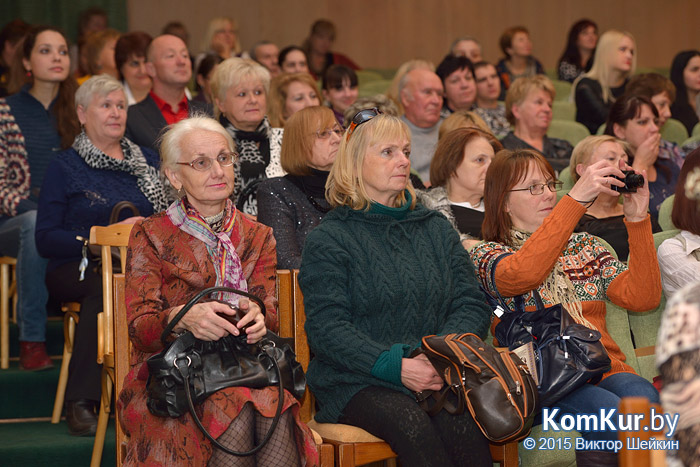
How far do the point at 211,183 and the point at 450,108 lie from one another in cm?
311

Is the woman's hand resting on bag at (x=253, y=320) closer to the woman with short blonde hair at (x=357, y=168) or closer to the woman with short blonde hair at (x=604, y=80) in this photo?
the woman with short blonde hair at (x=357, y=168)

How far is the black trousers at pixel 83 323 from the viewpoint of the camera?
3154 millimetres

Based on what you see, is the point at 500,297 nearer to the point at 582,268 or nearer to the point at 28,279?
the point at 582,268

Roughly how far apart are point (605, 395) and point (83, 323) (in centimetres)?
191

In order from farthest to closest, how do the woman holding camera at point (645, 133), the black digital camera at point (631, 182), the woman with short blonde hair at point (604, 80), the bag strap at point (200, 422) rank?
1. the woman with short blonde hair at point (604, 80)
2. the woman holding camera at point (645, 133)
3. the black digital camera at point (631, 182)
4. the bag strap at point (200, 422)

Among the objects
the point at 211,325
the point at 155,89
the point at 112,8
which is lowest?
the point at 211,325

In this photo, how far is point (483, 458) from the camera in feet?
7.38

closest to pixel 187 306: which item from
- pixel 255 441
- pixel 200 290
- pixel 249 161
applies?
pixel 200 290

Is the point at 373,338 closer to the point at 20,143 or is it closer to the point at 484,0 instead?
the point at 20,143

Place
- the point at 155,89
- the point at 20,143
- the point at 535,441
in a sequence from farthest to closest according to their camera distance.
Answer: the point at 155,89
the point at 20,143
the point at 535,441

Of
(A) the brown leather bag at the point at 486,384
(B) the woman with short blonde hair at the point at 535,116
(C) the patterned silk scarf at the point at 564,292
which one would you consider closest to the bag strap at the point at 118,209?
(A) the brown leather bag at the point at 486,384

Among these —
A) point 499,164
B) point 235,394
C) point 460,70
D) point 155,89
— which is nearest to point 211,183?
point 235,394

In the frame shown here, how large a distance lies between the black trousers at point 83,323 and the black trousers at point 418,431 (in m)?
1.28

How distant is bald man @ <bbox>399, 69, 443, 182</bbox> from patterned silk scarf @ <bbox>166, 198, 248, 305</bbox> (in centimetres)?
230
